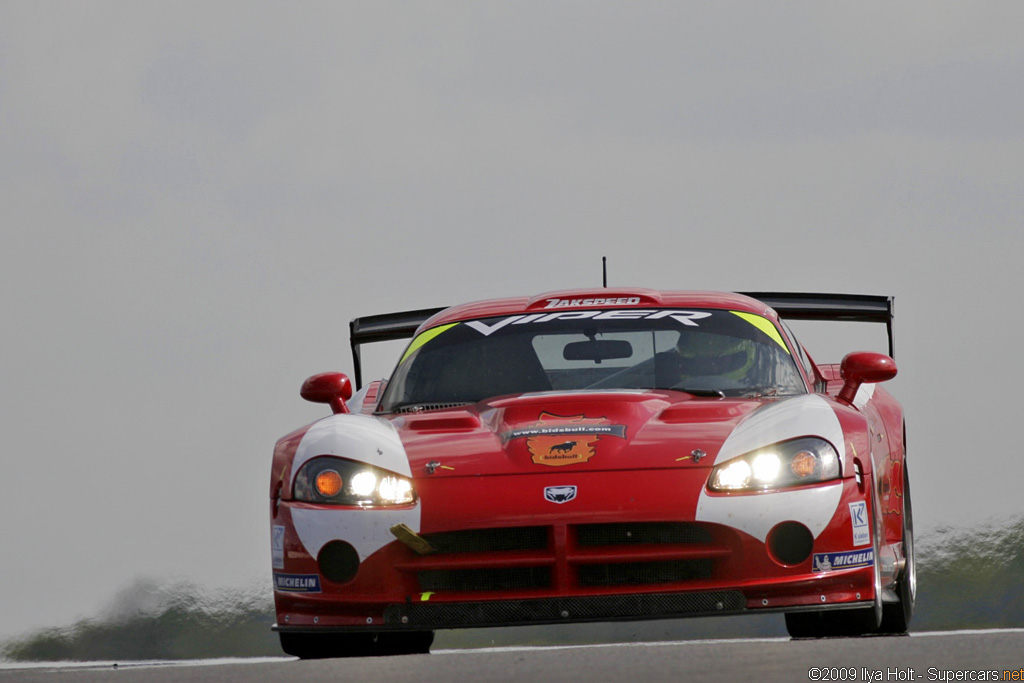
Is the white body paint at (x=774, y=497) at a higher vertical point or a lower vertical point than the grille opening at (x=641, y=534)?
higher

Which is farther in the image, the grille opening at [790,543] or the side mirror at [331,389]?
the side mirror at [331,389]

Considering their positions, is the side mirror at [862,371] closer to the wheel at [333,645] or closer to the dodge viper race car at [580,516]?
the dodge viper race car at [580,516]

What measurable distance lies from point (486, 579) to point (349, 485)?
23.5 inches

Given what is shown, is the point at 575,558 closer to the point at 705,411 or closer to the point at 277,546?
the point at 705,411

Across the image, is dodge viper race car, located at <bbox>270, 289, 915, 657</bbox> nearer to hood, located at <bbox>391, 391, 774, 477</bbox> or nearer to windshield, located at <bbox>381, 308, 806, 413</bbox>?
hood, located at <bbox>391, 391, 774, 477</bbox>

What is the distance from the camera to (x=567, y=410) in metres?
6.09

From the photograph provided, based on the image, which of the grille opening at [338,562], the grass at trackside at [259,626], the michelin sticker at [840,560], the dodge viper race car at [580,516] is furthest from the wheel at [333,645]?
the grass at trackside at [259,626]

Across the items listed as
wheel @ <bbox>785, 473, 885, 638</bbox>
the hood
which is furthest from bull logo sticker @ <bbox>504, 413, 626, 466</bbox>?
wheel @ <bbox>785, 473, 885, 638</bbox>

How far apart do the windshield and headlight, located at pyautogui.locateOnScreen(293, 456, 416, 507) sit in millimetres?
1048

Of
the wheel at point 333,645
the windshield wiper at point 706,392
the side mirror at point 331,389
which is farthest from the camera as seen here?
the side mirror at point 331,389

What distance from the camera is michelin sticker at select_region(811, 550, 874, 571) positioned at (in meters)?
5.51

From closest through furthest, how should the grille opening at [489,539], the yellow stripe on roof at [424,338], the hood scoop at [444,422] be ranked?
1. the grille opening at [489,539]
2. the hood scoop at [444,422]
3. the yellow stripe on roof at [424,338]

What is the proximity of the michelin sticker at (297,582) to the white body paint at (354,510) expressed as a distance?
3.5 inches

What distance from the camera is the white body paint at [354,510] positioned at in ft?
18.2
